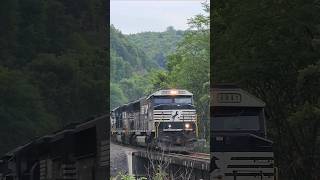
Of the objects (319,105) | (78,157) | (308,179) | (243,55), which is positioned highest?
(243,55)

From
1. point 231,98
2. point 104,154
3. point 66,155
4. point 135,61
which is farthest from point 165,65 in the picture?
point 66,155

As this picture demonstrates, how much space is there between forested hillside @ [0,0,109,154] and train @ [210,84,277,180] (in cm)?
143

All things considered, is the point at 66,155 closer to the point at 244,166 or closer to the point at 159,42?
the point at 159,42

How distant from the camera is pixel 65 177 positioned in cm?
623

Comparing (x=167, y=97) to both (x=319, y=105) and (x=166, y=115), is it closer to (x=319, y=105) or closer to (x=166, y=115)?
(x=166, y=115)

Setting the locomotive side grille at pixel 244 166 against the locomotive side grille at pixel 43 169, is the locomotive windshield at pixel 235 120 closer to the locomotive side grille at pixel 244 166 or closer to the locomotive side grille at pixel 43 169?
the locomotive side grille at pixel 244 166

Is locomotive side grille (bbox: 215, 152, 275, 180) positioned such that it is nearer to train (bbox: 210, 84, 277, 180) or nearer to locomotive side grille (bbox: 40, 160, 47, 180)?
train (bbox: 210, 84, 277, 180)

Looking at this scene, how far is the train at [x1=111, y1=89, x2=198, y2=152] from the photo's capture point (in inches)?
281

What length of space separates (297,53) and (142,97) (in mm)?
2240

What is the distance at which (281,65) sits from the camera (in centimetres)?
730

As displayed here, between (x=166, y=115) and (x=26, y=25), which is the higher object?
(x=26, y=25)

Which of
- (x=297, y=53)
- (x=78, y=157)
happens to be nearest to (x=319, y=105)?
(x=297, y=53)

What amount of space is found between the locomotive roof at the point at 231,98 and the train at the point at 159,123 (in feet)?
2.20

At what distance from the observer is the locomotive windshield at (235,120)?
652cm
